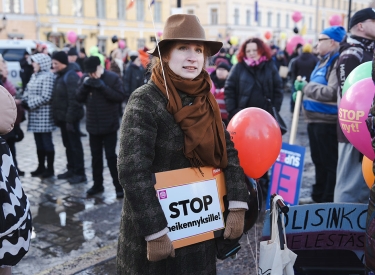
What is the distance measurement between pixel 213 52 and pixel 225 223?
1.04 metres

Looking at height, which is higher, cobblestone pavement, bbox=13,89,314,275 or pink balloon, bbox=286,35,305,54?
pink balloon, bbox=286,35,305,54

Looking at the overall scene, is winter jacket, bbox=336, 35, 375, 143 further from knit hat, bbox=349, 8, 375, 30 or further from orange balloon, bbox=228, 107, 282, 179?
orange balloon, bbox=228, 107, 282, 179

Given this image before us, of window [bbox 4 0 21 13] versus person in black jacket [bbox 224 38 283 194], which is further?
window [bbox 4 0 21 13]

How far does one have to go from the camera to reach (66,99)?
6.50m

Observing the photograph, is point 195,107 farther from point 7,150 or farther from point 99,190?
point 99,190

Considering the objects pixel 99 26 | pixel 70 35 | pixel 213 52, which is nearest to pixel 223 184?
pixel 213 52

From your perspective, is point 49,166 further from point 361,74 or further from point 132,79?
point 361,74

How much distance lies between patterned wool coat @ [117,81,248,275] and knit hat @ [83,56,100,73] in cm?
335

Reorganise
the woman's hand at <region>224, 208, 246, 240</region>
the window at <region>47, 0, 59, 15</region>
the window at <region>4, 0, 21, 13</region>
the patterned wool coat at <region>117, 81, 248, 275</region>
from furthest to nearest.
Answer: the window at <region>47, 0, 59, 15</region> → the window at <region>4, 0, 21, 13</region> → the woman's hand at <region>224, 208, 246, 240</region> → the patterned wool coat at <region>117, 81, 248, 275</region>

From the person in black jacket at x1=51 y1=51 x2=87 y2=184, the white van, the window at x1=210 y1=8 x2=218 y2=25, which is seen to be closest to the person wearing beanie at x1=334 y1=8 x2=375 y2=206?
the person in black jacket at x1=51 y1=51 x2=87 y2=184

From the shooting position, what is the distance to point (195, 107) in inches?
91.5

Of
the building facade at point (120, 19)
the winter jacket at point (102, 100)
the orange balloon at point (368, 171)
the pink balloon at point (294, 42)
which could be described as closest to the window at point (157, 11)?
the building facade at point (120, 19)

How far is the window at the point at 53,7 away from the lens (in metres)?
35.8

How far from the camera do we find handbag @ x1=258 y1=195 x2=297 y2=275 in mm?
2322
